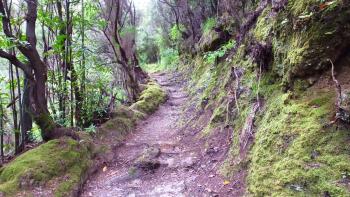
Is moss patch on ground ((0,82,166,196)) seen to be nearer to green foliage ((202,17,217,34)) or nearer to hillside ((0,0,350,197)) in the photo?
hillside ((0,0,350,197))

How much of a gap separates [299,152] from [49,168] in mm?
4224

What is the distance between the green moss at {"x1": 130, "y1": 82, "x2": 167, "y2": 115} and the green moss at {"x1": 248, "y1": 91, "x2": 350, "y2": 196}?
6.92 metres

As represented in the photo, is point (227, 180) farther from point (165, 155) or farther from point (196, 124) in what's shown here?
point (196, 124)

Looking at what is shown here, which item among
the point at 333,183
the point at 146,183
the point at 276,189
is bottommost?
the point at 146,183

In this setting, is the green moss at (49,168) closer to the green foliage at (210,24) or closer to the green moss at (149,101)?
the green moss at (149,101)

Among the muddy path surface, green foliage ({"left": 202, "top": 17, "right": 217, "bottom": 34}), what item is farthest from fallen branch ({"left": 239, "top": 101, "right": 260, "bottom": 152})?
green foliage ({"left": 202, "top": 17, "right": 217, "bottom": 34})

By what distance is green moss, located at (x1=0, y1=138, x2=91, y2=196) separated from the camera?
464 centimetres

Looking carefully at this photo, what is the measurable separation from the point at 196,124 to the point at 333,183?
487 cm

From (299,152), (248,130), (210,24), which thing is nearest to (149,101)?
(210,24)

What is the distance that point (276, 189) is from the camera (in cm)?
328

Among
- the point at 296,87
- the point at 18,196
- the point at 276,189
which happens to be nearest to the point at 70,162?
the point at 18,196

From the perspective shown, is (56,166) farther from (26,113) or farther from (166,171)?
(26,113)

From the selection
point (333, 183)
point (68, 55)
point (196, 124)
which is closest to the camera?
point (333, 183)

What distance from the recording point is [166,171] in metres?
5.45
